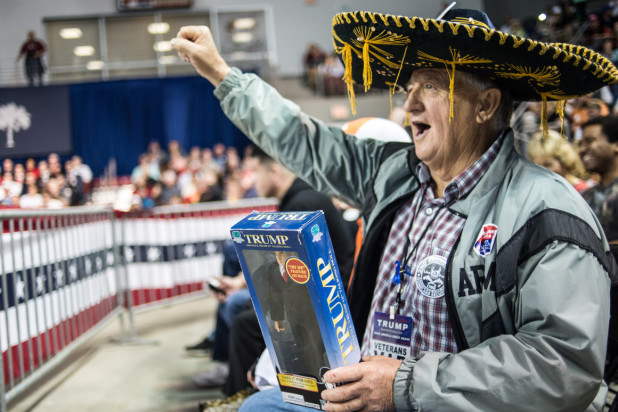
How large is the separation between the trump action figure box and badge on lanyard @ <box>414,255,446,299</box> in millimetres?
261

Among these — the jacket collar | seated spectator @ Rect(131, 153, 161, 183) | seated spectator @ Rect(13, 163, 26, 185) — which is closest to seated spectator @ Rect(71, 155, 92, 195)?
seated spectator @ Rect(13, 163, 26, 185)

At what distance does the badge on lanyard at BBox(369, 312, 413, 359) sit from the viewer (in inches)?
53.8

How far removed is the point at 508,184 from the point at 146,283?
14.9ft

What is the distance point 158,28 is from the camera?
15.8m

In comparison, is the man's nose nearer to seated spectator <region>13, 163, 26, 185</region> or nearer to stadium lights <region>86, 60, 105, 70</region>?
seated spectator <region>13, 163, 26, 185</region>

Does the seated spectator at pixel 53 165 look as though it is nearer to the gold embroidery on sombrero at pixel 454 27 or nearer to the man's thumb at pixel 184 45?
the man's thumb at pixel 184 45

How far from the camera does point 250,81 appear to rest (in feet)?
5.71

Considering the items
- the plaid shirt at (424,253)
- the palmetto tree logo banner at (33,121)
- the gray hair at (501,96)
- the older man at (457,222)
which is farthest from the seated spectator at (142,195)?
the gray hair at (501,96)

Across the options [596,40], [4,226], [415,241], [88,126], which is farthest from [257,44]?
[415,241]

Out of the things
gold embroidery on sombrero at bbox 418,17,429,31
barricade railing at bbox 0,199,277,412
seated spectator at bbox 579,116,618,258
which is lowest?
barricade railing at bbox 0,199,277,412

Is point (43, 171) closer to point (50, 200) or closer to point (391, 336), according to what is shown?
point (50, 200)

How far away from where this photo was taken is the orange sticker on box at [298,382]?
1155 millimetres

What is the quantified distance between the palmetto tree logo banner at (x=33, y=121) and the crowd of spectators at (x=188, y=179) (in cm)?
228

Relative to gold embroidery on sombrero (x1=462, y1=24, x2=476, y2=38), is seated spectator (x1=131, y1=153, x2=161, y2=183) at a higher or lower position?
lower
